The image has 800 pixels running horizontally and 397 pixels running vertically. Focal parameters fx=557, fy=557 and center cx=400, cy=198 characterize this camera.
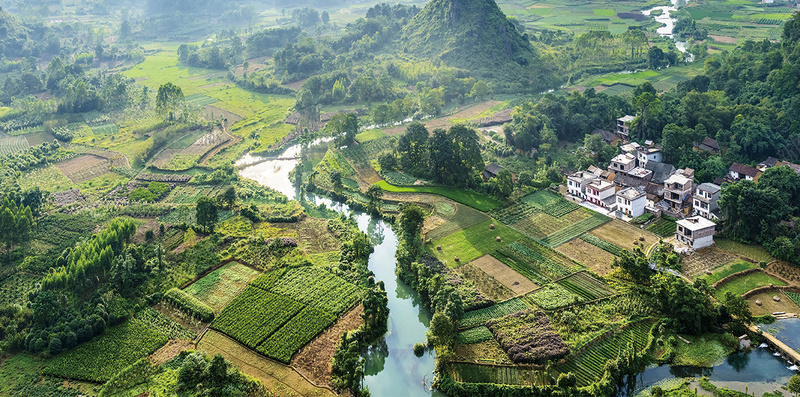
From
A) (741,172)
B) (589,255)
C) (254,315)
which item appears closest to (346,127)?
(254,315)

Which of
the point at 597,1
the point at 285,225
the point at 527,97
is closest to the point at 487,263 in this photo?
the point at 285,225

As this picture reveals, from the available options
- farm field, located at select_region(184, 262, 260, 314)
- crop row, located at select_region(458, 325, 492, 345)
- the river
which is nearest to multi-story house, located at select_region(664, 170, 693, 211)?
crop row, located at select_region(458, 325, 492, 345)

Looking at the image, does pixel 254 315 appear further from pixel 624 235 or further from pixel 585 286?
pixel 624 235

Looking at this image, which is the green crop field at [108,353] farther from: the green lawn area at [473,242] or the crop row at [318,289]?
the green lawn area at [473,242]

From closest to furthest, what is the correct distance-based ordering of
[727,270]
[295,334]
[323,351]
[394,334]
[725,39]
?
[323,351] < [295,334] < [394,334] < [727,270] < [725,39]

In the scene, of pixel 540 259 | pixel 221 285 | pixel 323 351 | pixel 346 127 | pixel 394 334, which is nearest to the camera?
pixel 323 351

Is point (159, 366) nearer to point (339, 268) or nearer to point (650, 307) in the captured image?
point (339, 268)

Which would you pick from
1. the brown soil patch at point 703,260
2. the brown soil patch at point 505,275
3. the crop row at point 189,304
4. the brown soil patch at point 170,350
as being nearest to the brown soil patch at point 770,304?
the brown soil patch at point 703,260

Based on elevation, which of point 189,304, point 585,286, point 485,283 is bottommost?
point 585,286
